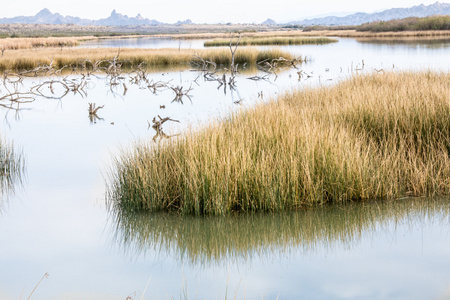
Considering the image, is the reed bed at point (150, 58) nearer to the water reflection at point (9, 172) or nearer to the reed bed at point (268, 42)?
the reed bed at point (268, 42)

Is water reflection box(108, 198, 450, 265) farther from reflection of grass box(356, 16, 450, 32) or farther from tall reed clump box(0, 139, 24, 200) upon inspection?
reflection of grass box(356, 16, 450, 32)

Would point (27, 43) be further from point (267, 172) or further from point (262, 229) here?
point (262, 229)

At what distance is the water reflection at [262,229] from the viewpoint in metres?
6.04

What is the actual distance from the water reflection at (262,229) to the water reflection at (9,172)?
268 centimetres

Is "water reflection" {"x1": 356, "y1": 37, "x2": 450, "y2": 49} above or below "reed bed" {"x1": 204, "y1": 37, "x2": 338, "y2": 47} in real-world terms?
below

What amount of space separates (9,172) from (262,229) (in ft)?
18.1

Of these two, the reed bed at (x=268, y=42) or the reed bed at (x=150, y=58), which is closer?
the reed bed at (x=150, y=58)

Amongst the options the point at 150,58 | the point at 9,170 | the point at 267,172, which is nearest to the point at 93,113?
the point at 9,170

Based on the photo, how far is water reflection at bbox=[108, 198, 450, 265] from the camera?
6.04 metres

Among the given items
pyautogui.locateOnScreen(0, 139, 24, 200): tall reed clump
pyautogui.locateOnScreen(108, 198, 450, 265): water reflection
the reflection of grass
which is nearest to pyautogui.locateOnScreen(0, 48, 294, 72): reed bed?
pyautogui.locateOnScreen(0, 139, 24, 200): tall reed clump

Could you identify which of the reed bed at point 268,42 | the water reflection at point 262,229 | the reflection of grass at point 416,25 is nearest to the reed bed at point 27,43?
the reed bed at point 268,42

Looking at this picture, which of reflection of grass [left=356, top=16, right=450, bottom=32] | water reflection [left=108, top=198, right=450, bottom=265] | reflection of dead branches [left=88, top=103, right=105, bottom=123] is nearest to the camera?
water reflection [left=108, top=198, right=450, bottom=265]

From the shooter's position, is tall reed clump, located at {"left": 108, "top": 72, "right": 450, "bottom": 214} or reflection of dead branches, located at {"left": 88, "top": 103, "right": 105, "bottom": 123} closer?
tall reed clump, located at {"left": 108, "top": 72, "right": 450, "bottom": 214}

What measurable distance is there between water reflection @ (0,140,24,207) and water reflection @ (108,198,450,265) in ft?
8.78
